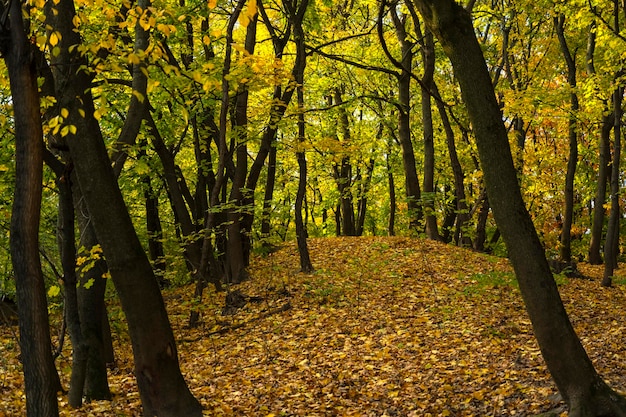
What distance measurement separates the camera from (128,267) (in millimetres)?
5449

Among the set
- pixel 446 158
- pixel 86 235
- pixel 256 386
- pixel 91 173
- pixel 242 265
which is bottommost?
pixel 256 386

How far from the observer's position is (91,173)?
5418 millimetres

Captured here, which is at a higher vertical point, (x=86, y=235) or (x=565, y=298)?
(x=86, y=235)

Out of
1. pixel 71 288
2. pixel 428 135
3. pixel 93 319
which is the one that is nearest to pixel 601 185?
pixel 428 135

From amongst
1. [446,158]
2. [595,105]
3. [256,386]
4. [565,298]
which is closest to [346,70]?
[446,158]

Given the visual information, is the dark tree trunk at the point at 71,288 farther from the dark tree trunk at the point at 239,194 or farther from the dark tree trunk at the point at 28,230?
the dark tree trunk at the point at 239,194

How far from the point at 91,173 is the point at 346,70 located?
16334 mm

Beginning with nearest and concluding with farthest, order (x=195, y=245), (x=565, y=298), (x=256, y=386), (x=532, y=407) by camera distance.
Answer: (x=532, y=407)
(x=256, y=386)
(x=565, y=298)
(x=195, y=245)

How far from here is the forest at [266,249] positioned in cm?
482

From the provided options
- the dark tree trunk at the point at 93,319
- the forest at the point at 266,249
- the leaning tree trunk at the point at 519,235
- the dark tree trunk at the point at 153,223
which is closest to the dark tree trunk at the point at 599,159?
the forest at the point at 266,249

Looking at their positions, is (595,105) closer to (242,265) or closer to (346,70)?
(346,70)

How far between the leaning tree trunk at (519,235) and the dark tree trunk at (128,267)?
3380 millimetres

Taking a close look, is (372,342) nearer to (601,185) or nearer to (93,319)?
(93,319)

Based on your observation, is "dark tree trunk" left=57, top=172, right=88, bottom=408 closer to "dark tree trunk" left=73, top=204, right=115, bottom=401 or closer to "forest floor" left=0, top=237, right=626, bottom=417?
"dark tree trunk" left=73, top=204, right=115, bottom=401
